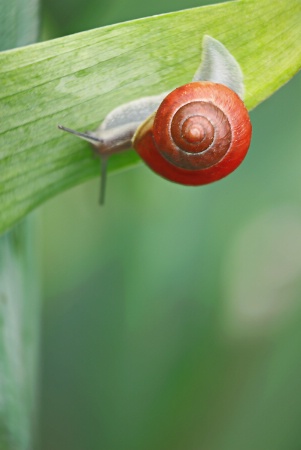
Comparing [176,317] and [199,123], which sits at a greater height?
[199,123]

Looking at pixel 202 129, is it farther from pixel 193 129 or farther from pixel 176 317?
pixel 176 317

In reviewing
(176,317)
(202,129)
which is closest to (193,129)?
(202,129)

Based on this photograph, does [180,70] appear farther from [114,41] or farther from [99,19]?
[99,19]

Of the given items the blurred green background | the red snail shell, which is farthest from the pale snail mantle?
the blurred green background

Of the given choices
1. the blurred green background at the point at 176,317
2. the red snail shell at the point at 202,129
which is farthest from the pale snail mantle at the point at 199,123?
the blurred green background at the point at 176,317

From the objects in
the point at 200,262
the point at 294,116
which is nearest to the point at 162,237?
the point at 200,262
